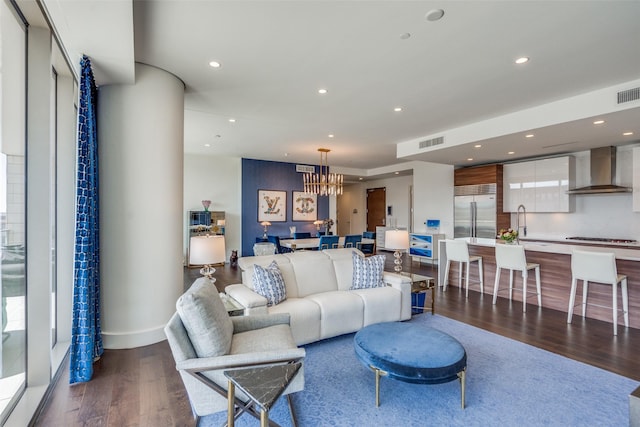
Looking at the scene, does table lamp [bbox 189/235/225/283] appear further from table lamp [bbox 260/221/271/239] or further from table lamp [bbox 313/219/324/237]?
table lamp [bbox 313/219/324/237]

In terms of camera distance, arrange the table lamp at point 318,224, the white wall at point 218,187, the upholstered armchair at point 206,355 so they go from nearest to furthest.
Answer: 1. the upholstered armchair at point 206,355
2. the white wall at point 218,187
3. the table lamp at point 318,224

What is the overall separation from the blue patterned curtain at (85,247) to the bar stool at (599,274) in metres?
5.33

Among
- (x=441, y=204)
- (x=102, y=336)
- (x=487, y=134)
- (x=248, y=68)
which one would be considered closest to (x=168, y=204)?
(x=102, y=336)

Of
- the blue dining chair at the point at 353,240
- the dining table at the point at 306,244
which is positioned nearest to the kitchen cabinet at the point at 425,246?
the dining table at the point at 306,244

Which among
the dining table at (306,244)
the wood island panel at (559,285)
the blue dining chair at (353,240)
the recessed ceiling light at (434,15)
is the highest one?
the recessed ceiling light at (434,15)

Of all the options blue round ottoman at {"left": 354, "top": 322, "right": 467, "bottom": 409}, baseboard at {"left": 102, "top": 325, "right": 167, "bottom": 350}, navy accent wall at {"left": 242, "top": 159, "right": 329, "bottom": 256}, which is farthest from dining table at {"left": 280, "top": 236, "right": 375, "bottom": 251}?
blue round ottoman at {"left": 354, "top": 322, "right": 467, "bottom": 409}

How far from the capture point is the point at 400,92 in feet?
13.3

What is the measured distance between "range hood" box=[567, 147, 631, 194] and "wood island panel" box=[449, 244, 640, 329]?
6.96ft

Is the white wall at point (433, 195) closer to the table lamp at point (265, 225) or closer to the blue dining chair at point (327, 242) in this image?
the blue dining chair at point (327, 242)

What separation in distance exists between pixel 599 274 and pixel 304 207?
24.2ft

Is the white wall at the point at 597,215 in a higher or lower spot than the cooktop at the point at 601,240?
higher

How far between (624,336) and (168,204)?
539 cm

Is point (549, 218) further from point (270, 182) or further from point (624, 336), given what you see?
point (270, 182)

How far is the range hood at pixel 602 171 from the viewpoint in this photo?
5574 millimetres
